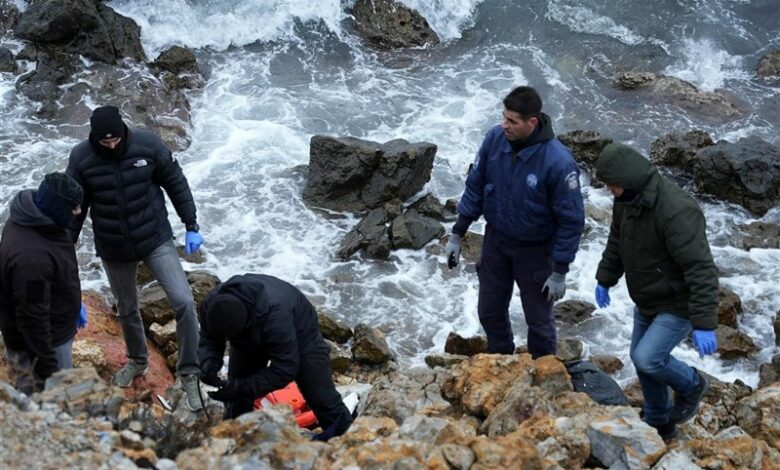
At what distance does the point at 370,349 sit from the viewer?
7.90 metres

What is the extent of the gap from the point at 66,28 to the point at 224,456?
10944 mm

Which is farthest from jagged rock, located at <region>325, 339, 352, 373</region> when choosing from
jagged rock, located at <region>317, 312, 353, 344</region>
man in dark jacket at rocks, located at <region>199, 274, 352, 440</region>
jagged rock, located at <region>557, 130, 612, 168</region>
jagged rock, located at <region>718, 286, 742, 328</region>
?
jagged rock, located at <region>557, 130, 612, 168</region>

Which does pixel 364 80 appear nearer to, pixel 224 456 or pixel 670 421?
pixel 670 421

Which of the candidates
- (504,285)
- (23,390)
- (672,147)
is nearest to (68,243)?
(23,390)

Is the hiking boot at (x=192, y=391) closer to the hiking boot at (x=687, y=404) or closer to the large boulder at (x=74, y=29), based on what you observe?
the hiking boot at (x=687, y=404)

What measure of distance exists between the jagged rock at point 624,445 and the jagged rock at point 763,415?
1.11 m

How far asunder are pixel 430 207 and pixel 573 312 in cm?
233

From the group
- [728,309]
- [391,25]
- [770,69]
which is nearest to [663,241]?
[728,309]

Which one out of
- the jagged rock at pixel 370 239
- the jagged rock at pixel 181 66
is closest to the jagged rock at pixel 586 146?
the jagged rock at pixel 370 239

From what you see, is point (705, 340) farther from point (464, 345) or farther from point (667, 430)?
point (464, 345)

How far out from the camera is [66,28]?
13125mm

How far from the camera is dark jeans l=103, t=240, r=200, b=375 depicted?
5.93 meters

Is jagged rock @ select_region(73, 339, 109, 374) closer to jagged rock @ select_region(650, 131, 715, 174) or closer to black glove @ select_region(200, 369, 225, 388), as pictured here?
black glove @ select_region(200, 369, 225, 388)

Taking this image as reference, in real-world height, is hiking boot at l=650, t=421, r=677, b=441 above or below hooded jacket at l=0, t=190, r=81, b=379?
below
